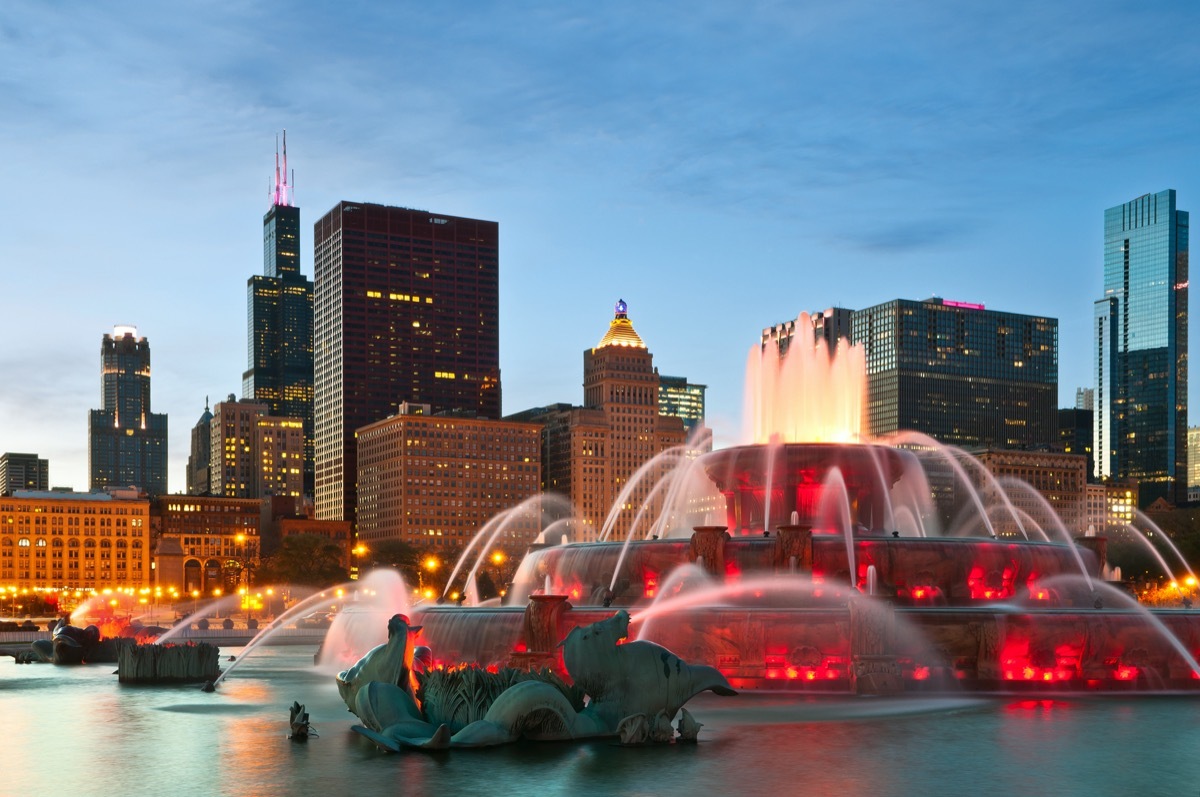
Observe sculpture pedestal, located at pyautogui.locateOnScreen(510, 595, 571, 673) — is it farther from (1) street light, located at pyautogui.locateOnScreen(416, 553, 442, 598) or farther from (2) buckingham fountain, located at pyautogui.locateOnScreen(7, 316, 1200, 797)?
(1) street light, located at pyautogui.locateOnScreen(416, 553, 442, 598)

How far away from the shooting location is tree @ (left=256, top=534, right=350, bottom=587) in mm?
160250

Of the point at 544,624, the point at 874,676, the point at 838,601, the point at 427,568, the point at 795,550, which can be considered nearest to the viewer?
the point at 874,676

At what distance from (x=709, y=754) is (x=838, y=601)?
15.5m

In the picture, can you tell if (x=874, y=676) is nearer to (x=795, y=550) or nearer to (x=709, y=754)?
(x=795, y=550)

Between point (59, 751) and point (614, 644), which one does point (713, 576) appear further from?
point (59, 751)

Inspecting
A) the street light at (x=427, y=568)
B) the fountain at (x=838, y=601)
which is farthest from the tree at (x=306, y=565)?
the fountain at (x=838, y=601)

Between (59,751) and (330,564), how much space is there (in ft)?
458

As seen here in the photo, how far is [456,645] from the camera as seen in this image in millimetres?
41875

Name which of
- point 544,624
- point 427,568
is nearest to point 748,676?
point 544,624

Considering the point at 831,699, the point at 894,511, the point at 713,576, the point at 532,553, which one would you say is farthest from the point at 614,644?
the point at 894,511

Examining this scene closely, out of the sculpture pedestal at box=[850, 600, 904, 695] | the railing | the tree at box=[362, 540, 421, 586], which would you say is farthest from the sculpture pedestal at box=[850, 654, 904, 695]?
the tree at box=[362, 540, 421, 586]

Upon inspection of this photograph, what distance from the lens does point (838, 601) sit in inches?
1654

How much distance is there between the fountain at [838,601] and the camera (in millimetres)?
38781

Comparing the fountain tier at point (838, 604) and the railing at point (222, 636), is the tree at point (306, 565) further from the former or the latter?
the fountain tier at point (838, 604)
